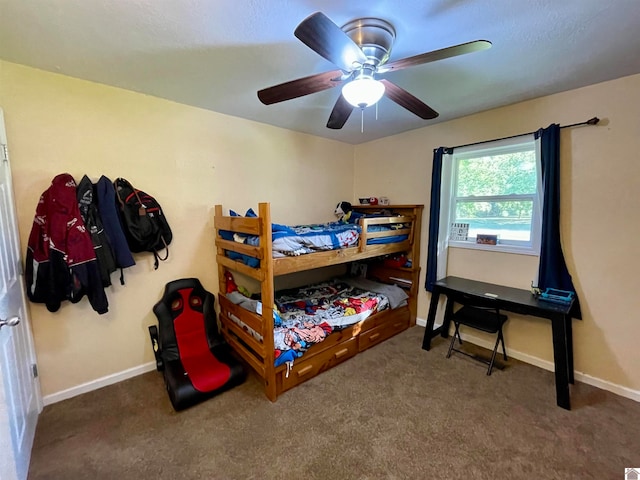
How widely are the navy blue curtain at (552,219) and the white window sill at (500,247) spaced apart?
0.13 m

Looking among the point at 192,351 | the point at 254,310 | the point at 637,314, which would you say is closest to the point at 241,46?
the point at 254,310

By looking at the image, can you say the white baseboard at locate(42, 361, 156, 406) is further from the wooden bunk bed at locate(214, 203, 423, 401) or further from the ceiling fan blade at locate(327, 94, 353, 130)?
the ceiling fan blade at locate(327, 94, 353, 130)

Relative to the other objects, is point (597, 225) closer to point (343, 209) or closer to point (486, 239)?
point (486, 239)

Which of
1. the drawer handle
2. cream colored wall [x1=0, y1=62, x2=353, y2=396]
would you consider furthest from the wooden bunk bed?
cream colored wall [x1=0, y1=62, x2=353, y2=396]

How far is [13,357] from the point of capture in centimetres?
141

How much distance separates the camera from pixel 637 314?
1.97 m

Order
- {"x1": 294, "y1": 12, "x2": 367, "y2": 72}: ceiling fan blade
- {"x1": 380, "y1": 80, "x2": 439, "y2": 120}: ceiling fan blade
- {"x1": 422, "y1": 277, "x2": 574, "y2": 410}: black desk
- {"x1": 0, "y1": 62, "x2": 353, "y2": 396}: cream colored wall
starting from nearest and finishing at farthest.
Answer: {"x1": 294, "y1": 12, "x2": 367, "y2": 72}: ceiling fan blade, {"x1": 380, "y1": 80, "x2": 439, "y2": 120}: ceiling fan blade, {"x1": 0, "y1": 62, "x2": 353, "y2": 396}: cream colored wall, {"x1": 422, "y1": 277, "x2": 574, "y2": 410}: black desk

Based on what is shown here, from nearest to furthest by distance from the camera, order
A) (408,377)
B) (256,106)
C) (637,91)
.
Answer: (637,91)
(408,377)
(256,106)

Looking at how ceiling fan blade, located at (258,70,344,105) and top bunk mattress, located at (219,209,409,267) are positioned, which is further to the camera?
top bunk mattress, located at (219,209,409,267)

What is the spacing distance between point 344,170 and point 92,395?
11.1ft

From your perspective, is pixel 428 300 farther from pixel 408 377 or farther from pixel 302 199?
pixel 302 199

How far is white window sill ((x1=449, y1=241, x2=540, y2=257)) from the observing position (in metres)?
2.39

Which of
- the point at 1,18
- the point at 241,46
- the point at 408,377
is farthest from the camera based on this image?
the point at 408,377

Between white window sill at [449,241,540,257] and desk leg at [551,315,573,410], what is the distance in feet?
2.17
